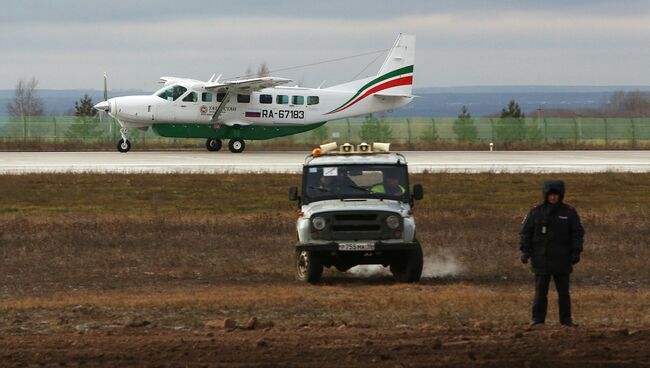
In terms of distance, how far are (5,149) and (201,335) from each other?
49.7 m

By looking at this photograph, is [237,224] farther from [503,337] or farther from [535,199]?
[503,337]

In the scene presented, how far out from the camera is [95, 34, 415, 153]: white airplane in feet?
178

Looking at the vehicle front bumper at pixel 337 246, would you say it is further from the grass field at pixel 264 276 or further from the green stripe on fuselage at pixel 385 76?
the green stripe on fuselage at pixel 385 76

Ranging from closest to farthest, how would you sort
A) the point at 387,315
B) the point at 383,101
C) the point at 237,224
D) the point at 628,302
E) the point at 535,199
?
the point at 387,315, the point at 628,302, the point at 237,224, the point at 535,199, the point at 383,101

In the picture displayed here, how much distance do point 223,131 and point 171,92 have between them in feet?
10.2

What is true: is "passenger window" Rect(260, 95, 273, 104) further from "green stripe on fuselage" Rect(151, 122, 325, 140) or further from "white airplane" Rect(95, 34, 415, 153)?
"green stripe on fuselage" Rect(151, 122, 325, 140)

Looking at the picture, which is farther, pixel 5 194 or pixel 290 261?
pixel 5 194

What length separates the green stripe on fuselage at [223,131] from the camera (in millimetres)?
54875

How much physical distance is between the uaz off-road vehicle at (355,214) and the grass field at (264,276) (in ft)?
1.46

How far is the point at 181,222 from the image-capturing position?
27.5 metres

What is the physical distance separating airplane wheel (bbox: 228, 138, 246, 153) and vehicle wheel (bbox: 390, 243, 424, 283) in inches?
1485

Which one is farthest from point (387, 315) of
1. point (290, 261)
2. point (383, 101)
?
point (383, 101)

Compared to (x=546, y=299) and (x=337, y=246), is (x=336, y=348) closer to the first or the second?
(x=546, y=299)

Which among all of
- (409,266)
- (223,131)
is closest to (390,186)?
(409,266)
